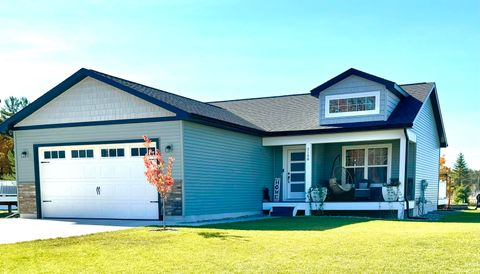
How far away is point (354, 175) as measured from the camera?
15.5 metres

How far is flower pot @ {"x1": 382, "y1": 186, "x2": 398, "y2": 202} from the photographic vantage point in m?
13.2

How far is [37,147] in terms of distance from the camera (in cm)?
1316

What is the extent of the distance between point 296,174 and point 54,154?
8581 mm

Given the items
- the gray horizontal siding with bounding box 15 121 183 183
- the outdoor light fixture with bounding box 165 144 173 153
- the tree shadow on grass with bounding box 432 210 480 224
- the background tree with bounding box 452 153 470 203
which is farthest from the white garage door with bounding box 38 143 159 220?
the background tree with bounding box 452 153 470 203

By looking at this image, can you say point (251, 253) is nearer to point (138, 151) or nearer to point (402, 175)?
point (138, 151)

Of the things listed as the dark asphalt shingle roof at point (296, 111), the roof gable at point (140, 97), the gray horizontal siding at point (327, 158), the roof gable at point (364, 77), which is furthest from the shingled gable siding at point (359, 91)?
the roof gable at point (140, 97)

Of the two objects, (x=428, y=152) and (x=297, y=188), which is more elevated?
(x=428, y=152)

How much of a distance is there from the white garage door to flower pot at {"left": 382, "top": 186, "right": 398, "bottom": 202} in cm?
727

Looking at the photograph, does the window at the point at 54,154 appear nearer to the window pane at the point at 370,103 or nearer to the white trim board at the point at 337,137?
the white trim board at the point at 337,137

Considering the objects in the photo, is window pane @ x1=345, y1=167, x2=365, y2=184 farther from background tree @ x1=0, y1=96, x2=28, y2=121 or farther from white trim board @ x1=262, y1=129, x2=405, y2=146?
background tree @ x1=0, y1=96, x2=28, y2=121

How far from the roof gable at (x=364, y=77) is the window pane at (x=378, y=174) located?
2799mm

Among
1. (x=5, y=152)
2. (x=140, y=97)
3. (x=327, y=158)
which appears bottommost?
(x=327, y=158)

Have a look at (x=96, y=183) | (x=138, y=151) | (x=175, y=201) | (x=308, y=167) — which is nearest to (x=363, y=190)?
(x=308, y=167)

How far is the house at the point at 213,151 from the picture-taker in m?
11.8
